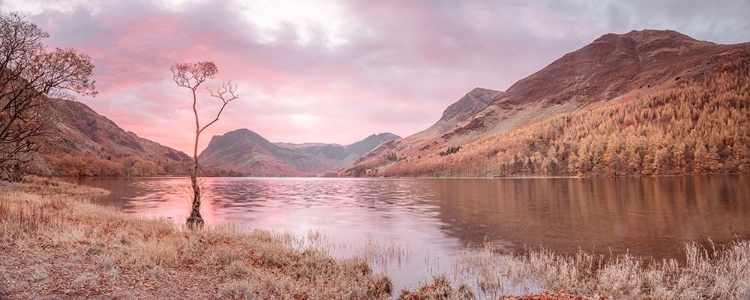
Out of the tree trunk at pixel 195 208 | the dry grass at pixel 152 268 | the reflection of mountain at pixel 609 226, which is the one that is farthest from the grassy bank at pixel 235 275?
the reflection of mountain at pixel 609 226

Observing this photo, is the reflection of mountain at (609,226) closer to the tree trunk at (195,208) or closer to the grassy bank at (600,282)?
the grassy bank at (600,282)

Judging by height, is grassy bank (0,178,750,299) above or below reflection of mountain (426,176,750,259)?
above

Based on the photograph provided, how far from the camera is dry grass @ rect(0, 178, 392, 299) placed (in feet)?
41.9

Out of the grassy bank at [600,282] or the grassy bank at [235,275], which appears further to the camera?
the grassy bank at [600,282]

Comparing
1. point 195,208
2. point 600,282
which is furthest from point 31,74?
point 600,282

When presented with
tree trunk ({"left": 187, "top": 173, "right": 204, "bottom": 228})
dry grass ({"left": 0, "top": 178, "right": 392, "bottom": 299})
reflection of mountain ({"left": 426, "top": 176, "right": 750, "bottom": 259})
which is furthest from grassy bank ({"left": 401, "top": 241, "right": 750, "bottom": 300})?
tree trunk ({"left": 187, "top": 173, "right": 204, "bottom": 228})

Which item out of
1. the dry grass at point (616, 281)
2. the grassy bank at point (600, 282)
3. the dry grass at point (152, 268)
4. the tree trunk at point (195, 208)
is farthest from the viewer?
the tree trunk at point (195, 208)

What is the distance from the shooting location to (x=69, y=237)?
1819 cm

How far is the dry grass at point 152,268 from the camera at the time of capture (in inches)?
503

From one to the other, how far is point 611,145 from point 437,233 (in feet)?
641

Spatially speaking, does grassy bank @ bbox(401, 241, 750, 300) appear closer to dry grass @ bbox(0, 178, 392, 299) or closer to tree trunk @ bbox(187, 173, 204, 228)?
dry grass @ bbox(0, 178, 392, 299)

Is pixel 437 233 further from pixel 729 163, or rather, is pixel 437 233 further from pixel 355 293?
pixel 729 163

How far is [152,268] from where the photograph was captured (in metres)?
15.4

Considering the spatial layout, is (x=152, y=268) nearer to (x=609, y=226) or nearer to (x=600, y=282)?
(x=600, y=282)
